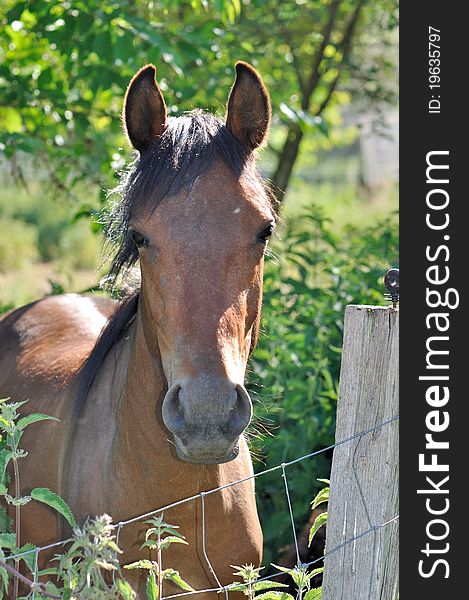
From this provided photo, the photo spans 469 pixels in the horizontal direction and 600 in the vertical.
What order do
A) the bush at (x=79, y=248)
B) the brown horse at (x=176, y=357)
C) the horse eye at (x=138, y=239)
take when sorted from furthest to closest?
the bush at (x=79, y=248), the horse eye at (x=138, y=239), the brown horse at (x=176, y=357)

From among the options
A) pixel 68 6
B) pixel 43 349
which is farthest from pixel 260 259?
pixel 68 6

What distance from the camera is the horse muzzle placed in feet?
7.69

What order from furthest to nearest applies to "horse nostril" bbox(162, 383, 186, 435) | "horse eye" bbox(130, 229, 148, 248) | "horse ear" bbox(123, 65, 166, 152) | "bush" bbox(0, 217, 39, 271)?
"bush" bbox(0, 217, 39, 271), "horse ear" bbox(123, 65, 166, 152), "horse eye" bbox(130, 229, 148, 248), "horse nostril" bbox(162, 383, 186, 435)

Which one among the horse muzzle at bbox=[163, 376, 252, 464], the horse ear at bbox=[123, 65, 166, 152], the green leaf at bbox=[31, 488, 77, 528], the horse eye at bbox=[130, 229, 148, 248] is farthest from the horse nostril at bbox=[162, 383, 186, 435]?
the horse ear at bbox=[123, 65, 166, 152]

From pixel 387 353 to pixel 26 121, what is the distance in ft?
14.5

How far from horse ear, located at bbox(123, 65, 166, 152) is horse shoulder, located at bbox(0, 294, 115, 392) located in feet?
3.97

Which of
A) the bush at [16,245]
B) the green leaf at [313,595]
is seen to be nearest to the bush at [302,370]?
the green leaf at [313,595]

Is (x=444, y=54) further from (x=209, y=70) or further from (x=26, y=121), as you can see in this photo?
(x=26, y=121)

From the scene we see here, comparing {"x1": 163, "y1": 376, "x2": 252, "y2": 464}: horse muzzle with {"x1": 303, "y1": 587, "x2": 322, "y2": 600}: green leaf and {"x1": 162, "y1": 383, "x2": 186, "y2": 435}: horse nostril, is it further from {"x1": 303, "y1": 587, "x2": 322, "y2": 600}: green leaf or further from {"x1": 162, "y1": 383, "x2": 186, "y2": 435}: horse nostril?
{"x1": 303, "y1": 587, "x2": 322, "y2": 600}: green leaf

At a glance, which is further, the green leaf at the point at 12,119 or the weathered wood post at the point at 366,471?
the green leaf at the point at 12,119

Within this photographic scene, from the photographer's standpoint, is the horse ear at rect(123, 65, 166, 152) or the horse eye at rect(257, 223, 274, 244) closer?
the horse eye at rect(257, 223, 274, 244)

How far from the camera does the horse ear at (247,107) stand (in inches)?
120

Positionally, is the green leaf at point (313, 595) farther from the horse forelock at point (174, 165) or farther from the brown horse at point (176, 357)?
the horse forelock at point (174, 165)

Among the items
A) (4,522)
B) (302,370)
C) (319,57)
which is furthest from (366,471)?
(319,57)
